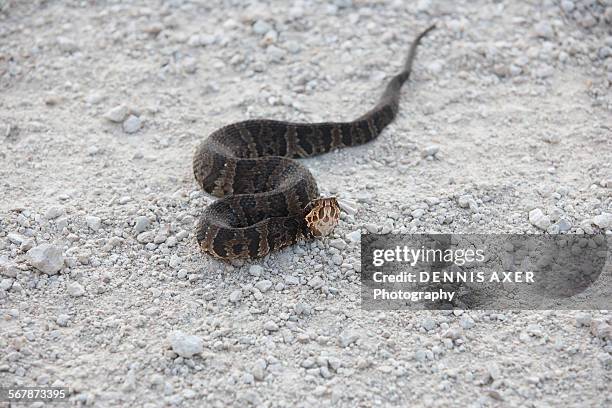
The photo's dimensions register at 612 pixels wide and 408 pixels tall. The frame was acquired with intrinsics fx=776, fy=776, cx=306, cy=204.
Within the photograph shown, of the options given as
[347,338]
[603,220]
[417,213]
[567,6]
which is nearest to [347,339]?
[347,338]

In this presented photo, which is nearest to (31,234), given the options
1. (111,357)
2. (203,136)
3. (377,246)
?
(111,357)

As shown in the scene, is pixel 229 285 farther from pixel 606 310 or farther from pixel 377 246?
pixel 606 310

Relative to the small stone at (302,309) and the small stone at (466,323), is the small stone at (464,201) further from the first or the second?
the small stone at (302,309)

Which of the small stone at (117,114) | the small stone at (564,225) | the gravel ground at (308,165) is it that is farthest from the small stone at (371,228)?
the small stone at (117,114)

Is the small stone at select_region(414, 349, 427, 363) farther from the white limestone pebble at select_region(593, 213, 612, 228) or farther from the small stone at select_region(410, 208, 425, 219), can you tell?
the white limestone pebble at select_region(593, 213, 612, 228)

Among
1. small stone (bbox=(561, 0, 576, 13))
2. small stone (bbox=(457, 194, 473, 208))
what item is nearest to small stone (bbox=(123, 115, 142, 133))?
small stone (bbox=(457, 194, 473, 208))

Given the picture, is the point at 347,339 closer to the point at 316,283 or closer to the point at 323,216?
the point at 316,283
